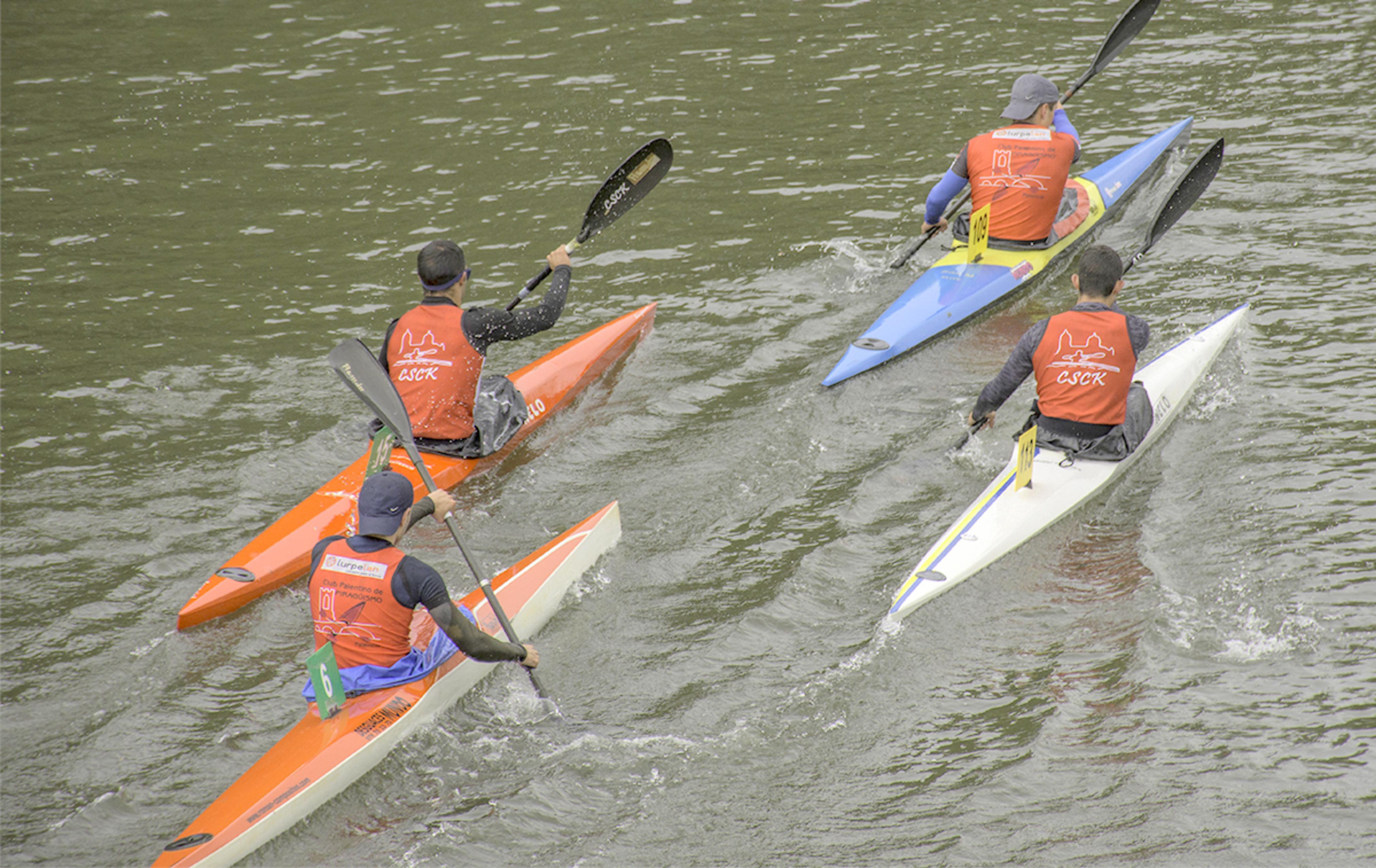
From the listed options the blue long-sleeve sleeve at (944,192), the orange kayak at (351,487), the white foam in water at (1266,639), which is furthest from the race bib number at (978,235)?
the white foam in water at (1266,639)

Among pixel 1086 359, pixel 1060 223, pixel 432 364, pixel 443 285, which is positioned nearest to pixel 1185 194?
pixel 1060 223

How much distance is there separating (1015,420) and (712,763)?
3351mm

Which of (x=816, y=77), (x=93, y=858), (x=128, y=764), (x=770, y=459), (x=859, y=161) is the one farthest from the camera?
(x=816, y=77)

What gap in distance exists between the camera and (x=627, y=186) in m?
8.39

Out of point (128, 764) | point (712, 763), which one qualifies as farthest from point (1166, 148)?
point (128, 764)

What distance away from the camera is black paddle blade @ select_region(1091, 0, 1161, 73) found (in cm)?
959

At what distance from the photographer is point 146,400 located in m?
8.12

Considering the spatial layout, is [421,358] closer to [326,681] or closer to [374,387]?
[374,387]

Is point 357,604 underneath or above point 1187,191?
underneath

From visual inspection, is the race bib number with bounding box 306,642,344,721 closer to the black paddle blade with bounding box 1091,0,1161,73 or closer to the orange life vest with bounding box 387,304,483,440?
the orange life vest with bounding box 387,304,483,440

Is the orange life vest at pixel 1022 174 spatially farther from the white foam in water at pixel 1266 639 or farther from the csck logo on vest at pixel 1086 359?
the white foam in water at pixel 1266 639

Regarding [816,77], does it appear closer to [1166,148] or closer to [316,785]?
[1166,148]

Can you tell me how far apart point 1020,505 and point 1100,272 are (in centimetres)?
129

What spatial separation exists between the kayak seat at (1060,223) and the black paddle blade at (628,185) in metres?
2.36
